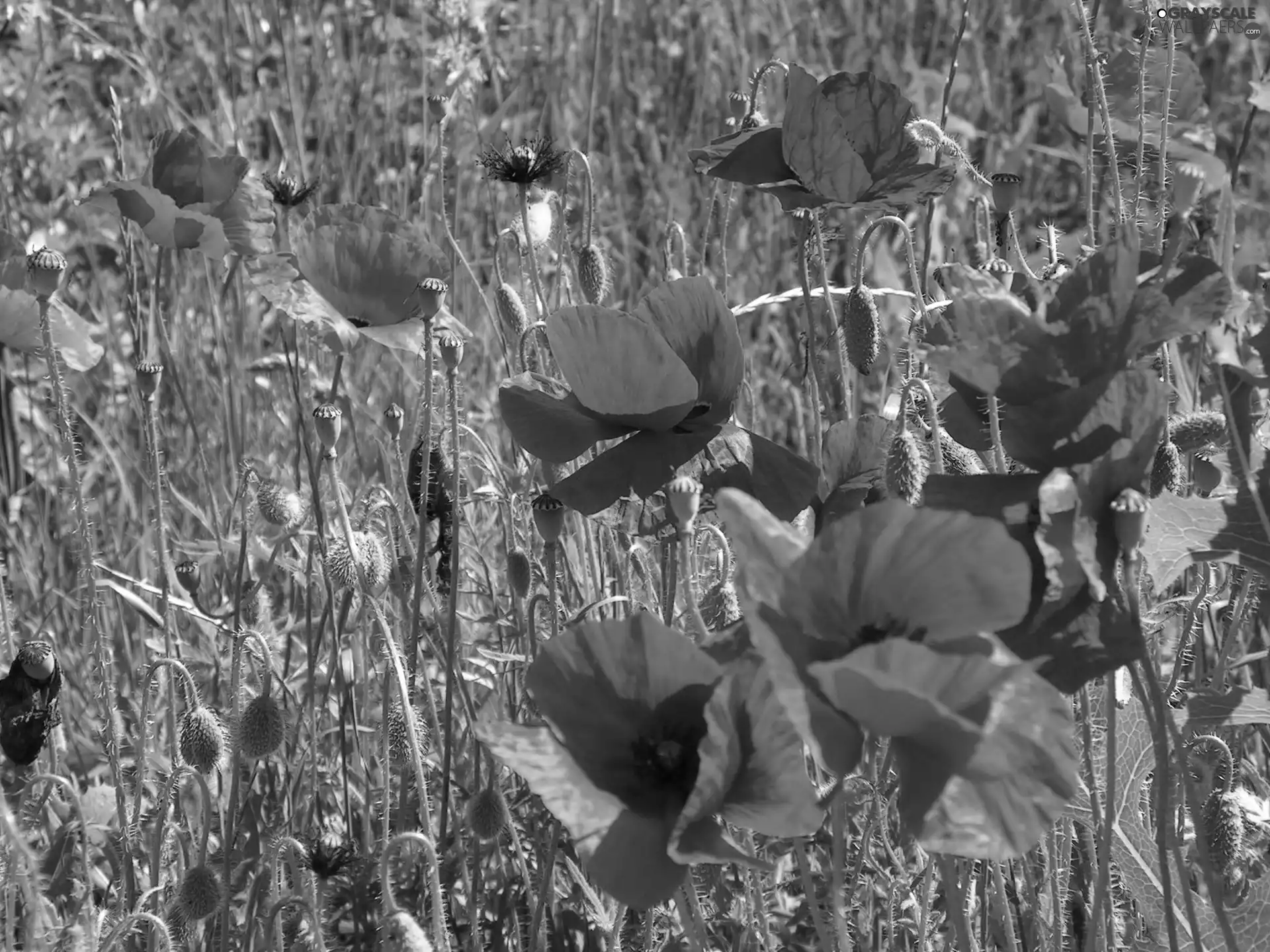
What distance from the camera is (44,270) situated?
1562mm

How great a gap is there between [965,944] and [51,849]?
50.9 inches

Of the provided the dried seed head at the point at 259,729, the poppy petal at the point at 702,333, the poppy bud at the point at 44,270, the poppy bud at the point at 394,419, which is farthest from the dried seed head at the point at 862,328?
the poppy bud at the point at 44,270

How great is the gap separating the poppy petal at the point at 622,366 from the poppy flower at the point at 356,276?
63 centimetres

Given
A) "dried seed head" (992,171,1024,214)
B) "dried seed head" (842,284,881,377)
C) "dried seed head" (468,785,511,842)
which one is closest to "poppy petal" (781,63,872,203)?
"dried seed head" (842,284,881,377)

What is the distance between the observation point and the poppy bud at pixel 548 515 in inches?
58.4

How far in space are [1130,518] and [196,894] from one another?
1041 mm

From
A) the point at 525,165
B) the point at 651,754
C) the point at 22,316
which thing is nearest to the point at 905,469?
the point at 651,754

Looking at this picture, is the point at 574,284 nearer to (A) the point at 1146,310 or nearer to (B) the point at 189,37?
(B) the point at 189,37

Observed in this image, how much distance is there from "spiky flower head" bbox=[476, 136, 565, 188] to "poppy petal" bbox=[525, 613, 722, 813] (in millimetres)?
1274

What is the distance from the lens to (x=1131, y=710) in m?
1.54

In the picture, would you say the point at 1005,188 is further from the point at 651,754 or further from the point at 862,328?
the point at 651,754

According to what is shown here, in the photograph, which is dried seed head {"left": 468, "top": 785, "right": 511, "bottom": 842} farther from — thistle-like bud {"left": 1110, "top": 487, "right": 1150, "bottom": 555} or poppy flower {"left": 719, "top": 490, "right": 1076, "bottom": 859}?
thistle-like bud {"left": 1110, "top": 487, "right": 1150, "bottom": 555}

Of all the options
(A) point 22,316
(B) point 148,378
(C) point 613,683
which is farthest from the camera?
(A) point 22,316

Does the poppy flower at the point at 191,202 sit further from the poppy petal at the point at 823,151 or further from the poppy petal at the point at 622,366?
the poppy petal at the point at 622,366
